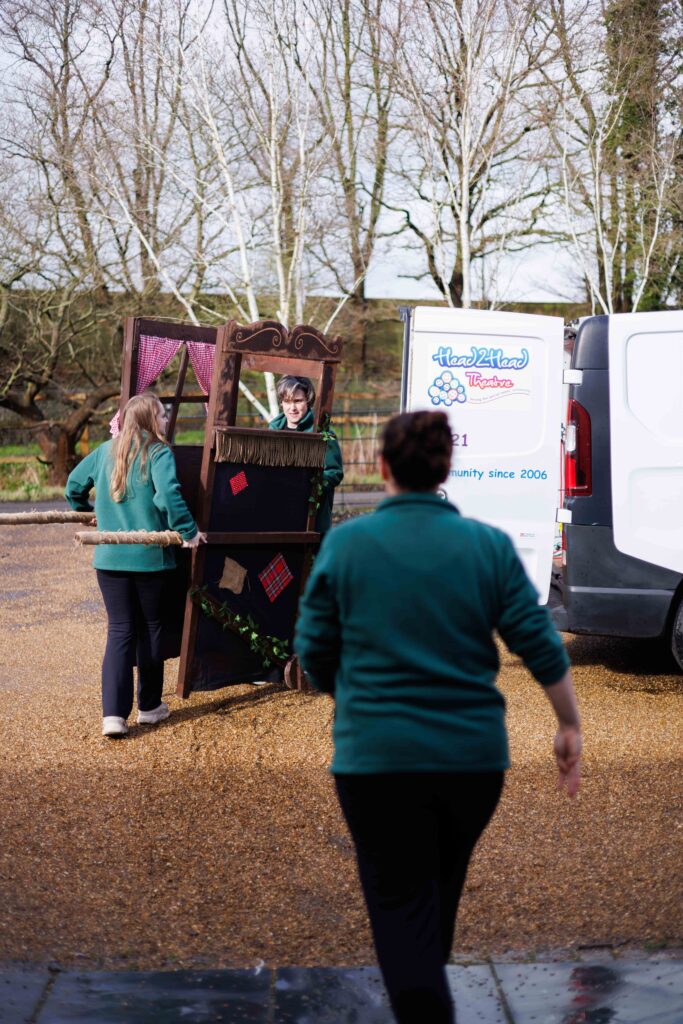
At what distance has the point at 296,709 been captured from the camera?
6.73 meters

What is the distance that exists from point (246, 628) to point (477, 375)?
236 cm

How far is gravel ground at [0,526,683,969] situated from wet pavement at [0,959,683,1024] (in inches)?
6.1

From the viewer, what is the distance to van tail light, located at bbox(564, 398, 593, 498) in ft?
22.8

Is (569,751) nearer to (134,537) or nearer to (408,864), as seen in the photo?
(408,864)

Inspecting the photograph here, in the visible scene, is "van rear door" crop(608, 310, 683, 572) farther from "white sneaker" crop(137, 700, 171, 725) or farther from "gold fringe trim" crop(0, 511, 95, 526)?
"gold fringe trim" crop(0, 511, 95, 526)

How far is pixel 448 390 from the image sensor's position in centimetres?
769

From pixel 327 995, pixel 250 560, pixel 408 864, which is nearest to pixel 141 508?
pixel 250 560

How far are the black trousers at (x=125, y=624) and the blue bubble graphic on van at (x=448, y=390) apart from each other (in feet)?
8.13

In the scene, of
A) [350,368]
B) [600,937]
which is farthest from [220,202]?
[600,937]

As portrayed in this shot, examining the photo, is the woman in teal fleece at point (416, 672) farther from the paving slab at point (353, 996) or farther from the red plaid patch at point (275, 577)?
the red plaid patch at point (275, 577)

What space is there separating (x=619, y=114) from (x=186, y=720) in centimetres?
1764

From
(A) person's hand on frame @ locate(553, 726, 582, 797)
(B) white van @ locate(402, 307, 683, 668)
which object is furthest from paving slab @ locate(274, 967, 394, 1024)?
(B) white van @ locate(402, 307, 683, 668)

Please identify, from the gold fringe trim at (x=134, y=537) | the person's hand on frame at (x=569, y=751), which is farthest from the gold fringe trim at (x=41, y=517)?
the person's hand on frame at (x=569, y=751)

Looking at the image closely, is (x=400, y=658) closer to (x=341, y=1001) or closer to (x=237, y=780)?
(x=341, y=1001)
